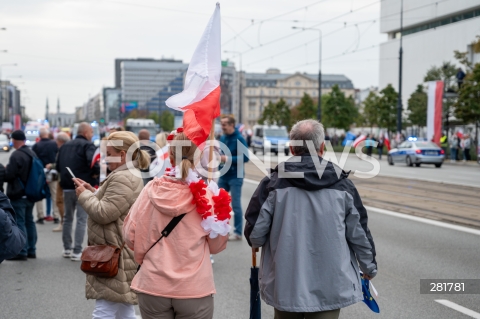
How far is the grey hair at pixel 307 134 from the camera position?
382cm

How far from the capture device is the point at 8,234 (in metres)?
3.14

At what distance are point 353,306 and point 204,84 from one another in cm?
294

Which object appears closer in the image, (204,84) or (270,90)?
(204,84)

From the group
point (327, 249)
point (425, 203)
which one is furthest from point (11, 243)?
point (425, 203)

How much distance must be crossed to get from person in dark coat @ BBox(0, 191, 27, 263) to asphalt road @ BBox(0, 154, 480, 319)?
9.45 ft

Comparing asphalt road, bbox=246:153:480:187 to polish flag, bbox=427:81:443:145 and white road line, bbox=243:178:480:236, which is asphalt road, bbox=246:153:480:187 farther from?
white road line, bbox=243:178:480:236

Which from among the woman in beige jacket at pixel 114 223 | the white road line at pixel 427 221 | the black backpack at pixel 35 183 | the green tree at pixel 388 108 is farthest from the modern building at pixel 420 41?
the woman in beige jacket at pixel 114 223

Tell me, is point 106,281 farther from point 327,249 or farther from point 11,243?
point 327,249

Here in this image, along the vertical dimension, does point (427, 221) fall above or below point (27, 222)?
below

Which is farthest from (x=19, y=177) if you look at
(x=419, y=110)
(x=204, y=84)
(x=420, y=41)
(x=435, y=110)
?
(x=420, y=41)

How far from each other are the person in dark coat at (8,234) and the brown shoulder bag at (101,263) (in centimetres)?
124

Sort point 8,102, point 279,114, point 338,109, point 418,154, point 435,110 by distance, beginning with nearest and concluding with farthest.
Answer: point 418,154 < point 435,110 < point 338,109 < point 279,114 < point 8,102

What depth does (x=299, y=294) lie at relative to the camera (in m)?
3.59

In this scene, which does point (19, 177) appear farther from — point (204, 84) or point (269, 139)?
point (269, 139)
